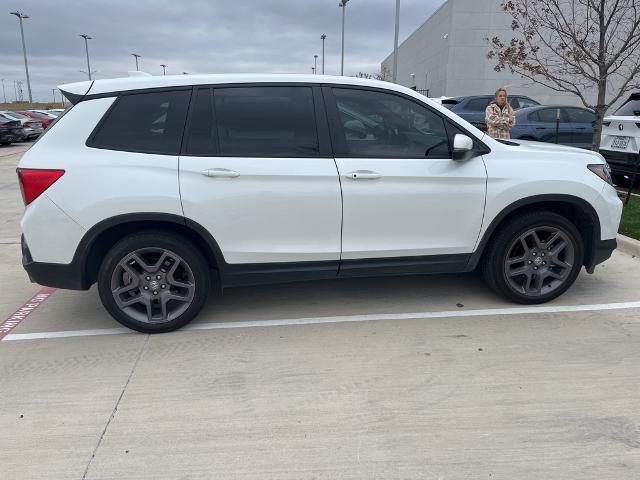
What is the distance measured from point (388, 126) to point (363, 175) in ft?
1.52

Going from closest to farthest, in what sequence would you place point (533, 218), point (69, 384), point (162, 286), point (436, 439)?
point (436, 439), point (69, 384), point (162, 286), point (533, 218)

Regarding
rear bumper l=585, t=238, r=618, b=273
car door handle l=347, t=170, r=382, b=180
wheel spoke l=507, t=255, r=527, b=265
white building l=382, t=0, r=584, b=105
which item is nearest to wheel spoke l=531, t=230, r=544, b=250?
wheel spoke l=507, t=255, r=527, b=265

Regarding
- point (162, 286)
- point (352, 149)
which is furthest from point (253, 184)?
point (162, 286)

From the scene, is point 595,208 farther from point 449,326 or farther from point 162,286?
point 162,286

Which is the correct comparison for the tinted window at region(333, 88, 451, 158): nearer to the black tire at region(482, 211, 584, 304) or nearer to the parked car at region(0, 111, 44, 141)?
the black tire at region(482, 211, 584, 304)

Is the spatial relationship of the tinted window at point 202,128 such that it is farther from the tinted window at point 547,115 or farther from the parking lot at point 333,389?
the tinted window at point 547,115

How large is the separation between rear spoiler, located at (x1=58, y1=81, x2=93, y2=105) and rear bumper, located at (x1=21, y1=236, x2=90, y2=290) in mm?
1060

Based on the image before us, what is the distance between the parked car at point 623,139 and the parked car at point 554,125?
9.68ft

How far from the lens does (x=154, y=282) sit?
377 centimetres

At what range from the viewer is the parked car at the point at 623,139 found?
7613 millimetres

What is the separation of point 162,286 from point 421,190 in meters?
2.04

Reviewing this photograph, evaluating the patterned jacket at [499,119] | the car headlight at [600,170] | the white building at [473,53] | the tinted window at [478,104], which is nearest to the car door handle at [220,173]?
the car headlight at [600,170]

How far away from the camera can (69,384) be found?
320cm

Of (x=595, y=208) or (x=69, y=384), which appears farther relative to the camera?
(x=595, y=208)
